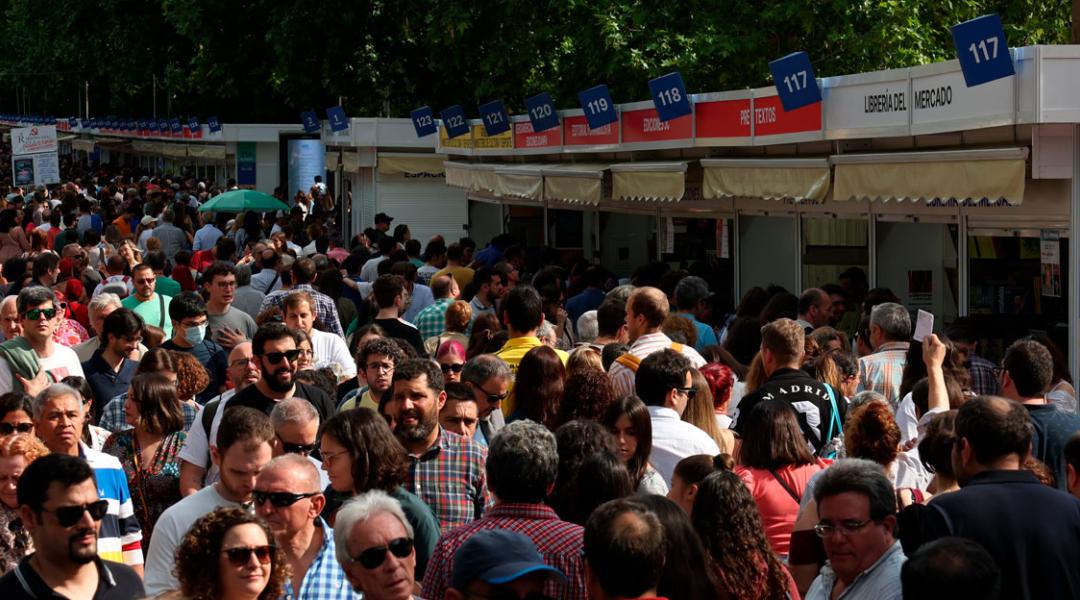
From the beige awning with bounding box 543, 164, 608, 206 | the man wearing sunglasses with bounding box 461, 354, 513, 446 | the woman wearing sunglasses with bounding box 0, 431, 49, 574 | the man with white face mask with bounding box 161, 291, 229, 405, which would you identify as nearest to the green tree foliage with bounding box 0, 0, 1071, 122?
the beige awning with bounding box 543, 164, 608, 206

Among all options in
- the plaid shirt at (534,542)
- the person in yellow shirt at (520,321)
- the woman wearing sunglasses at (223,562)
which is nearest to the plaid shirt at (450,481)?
the plaid shirt at (534,542)

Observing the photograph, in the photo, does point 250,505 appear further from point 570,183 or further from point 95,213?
point 95,213

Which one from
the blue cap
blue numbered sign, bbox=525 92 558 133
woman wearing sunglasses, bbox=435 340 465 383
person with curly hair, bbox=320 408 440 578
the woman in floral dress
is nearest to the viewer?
the blue cap

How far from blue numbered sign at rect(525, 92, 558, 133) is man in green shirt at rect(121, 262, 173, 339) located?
793 cm

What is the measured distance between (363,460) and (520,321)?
11.3ft

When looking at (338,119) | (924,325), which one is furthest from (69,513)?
(338,119)

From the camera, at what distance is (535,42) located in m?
A: 27.7

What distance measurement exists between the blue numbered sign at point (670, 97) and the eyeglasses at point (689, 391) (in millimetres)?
7948

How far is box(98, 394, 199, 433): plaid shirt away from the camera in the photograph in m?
7.82

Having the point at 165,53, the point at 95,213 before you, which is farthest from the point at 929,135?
the point at 165,53

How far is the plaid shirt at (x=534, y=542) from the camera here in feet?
16.2

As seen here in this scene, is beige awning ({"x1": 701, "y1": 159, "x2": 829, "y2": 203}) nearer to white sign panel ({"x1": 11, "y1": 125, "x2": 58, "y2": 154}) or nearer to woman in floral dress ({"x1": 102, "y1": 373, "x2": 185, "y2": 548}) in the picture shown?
woman in floral dress ({"x1": 102, "y1": 373, "x2": 185, "y2": 548})

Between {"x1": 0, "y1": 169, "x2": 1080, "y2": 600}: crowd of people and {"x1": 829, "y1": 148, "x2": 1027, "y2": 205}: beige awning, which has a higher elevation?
{"x1": 829, "y1": 148, "x2": 1027, "y2": 205}: beige awning

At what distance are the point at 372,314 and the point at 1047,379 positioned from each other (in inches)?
260
